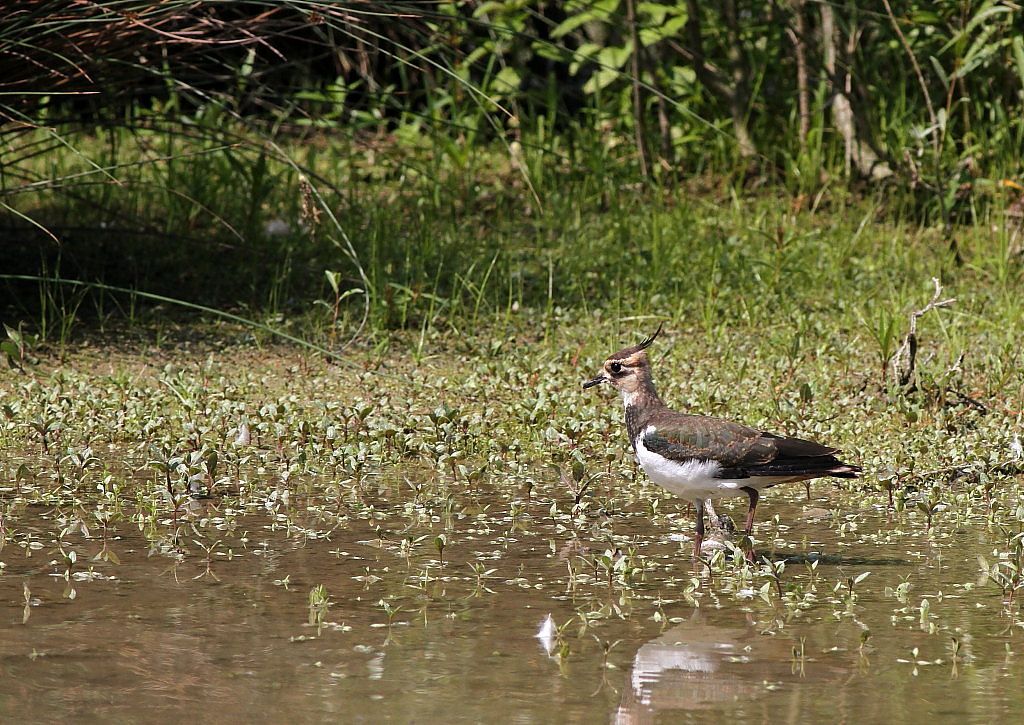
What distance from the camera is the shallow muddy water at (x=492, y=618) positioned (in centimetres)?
319

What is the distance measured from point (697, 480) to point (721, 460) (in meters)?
0.09

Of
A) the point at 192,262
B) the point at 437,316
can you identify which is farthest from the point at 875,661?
the point at 192,262

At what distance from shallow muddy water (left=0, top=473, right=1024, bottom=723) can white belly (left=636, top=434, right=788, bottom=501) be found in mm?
199

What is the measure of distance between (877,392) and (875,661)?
2.87 m

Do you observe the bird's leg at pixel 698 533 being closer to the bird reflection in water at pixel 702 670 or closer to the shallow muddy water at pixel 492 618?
the shallow muddy water at pixel 492 618

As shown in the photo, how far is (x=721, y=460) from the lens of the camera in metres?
4.39

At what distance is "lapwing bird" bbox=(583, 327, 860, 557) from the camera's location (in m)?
4.35

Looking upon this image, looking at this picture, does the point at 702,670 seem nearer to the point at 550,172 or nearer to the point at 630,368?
the point at 630,368

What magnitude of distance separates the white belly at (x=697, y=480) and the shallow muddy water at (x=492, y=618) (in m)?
0.20

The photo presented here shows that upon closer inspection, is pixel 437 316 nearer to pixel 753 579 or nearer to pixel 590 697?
pixel 753 579

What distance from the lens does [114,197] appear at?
8195 millimetres

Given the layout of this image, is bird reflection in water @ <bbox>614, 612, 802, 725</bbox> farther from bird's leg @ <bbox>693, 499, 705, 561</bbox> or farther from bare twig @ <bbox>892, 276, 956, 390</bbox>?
bare twig @ <bbox>892, 276, 956, 390</bbox>

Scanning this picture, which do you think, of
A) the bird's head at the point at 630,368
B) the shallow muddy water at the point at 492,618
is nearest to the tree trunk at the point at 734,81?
the bird's head at the point at 630,368

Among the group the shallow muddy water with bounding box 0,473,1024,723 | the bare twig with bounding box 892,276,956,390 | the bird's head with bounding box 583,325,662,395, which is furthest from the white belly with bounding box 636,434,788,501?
the bare twig with bounding box 892,276,956,390
